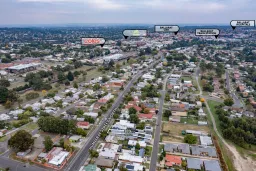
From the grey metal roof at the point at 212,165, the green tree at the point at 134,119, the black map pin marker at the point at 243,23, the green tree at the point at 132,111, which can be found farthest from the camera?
the green tree at the point at 132,111

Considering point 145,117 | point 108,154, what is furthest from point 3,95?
point 145,117

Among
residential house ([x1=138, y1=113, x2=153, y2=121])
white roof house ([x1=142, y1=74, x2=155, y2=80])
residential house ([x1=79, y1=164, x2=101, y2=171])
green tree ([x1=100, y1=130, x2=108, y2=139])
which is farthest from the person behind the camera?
white roof house ([x1=142, y1=74, x2=155, y2=80])

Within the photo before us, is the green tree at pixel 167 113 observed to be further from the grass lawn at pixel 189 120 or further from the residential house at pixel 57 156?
the residential house at pixel 57 156

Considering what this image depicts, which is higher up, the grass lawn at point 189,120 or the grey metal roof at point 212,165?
the grass lawn at point 189,120

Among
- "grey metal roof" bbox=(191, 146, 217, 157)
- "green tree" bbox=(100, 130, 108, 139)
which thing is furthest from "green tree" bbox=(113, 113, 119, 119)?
"grey metal roof" bbox=(191, 146, 217, 157)

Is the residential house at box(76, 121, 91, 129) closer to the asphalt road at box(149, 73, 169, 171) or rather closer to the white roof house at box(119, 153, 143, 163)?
the white roof house at box(119, 153, 143, 163)

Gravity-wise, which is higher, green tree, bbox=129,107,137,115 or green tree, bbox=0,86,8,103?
green tree, bbox=0,86,8,103

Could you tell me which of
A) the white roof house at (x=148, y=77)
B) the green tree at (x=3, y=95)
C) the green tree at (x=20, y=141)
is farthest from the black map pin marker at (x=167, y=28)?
the white roof house at (x=148, y=77)
